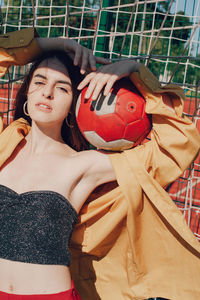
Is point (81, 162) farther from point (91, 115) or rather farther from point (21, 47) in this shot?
point (21, 47)

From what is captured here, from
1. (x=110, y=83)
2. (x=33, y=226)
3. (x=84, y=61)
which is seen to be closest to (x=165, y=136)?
(x=110, y=83)

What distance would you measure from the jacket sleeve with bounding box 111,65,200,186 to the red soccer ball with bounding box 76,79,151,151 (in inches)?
1.9

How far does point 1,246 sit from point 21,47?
1.12 m

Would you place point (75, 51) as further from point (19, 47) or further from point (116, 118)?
point (116, 118)

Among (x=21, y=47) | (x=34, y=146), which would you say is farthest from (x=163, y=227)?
(x=21, y=47)

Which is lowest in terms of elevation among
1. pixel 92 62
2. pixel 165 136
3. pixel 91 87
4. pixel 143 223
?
pixel 143 223

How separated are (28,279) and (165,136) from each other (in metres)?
1.01

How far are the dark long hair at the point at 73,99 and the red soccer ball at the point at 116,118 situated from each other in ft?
0.58

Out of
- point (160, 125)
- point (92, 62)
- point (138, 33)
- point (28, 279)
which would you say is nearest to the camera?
point (28, 279)

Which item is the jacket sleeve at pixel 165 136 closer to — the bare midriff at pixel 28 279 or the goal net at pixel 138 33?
the goal net at pixel 138 33

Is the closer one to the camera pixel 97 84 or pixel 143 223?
pixel 97 84

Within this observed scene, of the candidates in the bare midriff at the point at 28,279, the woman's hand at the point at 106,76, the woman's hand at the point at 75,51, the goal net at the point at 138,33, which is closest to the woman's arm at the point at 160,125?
the woman's hand at the point at 106,76

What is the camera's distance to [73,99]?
224 centimetres

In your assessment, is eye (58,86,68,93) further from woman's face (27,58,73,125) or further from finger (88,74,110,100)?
finger (88,74,110,100)
